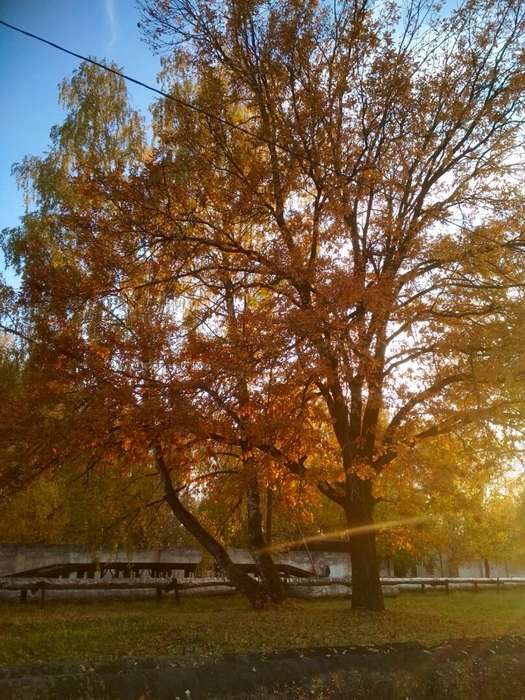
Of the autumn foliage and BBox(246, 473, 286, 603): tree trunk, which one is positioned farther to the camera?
BBox(246, 473, 286, 603): tree trunk

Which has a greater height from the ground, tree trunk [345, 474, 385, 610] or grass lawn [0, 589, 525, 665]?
tree trunk [345, 474, 385, 610]

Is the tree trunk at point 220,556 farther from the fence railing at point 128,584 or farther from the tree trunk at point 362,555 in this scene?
the fence railing at point 128,584

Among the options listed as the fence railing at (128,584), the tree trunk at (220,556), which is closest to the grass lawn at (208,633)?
the tree trunk at (220,556)

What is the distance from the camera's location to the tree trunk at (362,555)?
13125 mm

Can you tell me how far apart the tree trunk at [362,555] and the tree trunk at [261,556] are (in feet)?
10.5

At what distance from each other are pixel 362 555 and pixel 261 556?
3.69m

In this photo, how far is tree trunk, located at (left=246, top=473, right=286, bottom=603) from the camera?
1588 cm

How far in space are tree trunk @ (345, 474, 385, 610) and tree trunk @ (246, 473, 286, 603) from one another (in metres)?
3.19

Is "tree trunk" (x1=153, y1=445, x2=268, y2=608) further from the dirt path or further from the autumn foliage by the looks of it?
the dirt path

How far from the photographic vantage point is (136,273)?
1288cm

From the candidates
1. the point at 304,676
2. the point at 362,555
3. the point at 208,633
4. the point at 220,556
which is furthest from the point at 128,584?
the point at 304,676

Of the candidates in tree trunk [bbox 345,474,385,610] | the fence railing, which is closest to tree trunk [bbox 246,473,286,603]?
tree trunk [bbox 345,474,385,610]

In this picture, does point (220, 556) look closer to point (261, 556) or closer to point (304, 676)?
point (261, 556)

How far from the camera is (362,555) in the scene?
13.3 meters
